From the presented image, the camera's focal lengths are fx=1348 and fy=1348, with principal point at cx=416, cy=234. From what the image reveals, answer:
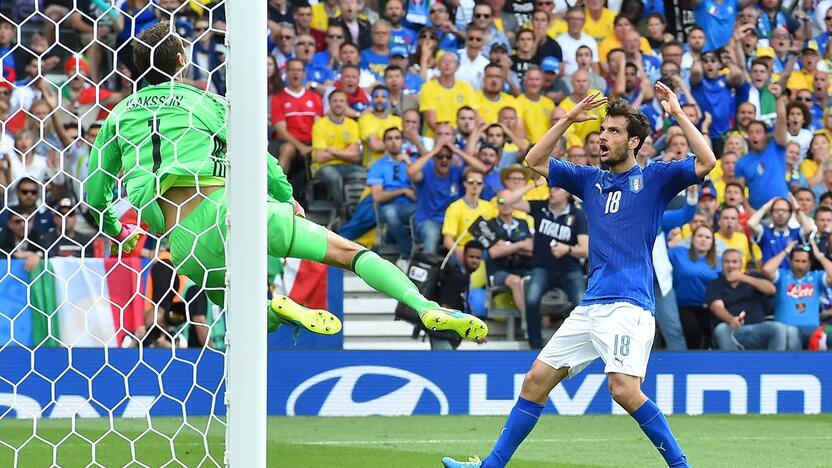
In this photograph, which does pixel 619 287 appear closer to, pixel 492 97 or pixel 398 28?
pixel 492 97

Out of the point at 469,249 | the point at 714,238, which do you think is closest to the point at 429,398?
the point at 469,249

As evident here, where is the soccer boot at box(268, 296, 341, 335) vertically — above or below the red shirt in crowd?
above

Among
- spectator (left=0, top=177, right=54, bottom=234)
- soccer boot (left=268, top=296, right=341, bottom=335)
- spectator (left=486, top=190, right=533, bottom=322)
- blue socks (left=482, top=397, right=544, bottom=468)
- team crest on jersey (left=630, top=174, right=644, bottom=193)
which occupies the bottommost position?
spectator (left=486, top=190, right=533, bottom=322)

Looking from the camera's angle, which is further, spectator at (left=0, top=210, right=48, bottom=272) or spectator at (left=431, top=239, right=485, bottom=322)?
spectator at (left=431, top=239, right=485, bottom=322)

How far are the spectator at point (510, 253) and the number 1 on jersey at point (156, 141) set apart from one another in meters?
6.70

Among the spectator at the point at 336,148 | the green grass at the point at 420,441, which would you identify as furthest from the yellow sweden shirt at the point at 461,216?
the green grass at the point at 420,441

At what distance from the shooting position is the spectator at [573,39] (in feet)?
47.6

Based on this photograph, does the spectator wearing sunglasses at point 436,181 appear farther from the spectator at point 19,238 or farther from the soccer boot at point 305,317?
the soccer boot at point 305,317

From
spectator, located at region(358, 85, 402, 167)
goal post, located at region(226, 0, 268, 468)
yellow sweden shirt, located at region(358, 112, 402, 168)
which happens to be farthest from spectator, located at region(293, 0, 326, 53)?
goal post, located at region(226, 0, 268, 468)

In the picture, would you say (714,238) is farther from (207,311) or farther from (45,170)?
(45,170)

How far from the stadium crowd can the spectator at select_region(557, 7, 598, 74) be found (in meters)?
0.02

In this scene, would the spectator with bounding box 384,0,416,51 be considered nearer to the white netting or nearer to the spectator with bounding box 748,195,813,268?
the white netting

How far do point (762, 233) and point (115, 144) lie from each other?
341 inches

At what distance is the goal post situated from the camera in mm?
4637
